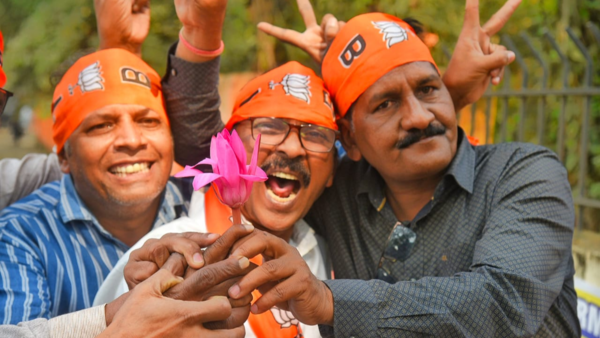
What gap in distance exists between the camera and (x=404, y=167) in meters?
2.86

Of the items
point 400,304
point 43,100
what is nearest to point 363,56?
point 400,304

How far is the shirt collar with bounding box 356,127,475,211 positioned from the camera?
282cm

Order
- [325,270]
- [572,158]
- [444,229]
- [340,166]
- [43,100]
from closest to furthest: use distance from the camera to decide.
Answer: [444,229] → [325,270] → [340,166] → [572,158] → [43,100]

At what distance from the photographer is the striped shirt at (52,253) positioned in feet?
8.68

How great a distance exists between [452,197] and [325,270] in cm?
80

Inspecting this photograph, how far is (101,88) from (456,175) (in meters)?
2.02

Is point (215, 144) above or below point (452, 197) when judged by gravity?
above

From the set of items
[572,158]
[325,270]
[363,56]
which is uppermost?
[363,56]

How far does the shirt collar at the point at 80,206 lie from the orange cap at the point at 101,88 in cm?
29

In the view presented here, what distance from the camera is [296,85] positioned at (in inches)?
119

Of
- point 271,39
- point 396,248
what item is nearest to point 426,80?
point 396,248

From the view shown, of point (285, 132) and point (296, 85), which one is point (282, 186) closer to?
point (285, 132)

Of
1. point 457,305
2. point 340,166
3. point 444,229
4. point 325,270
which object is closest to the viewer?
point 457,305

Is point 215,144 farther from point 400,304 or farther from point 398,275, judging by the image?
point 398,275
